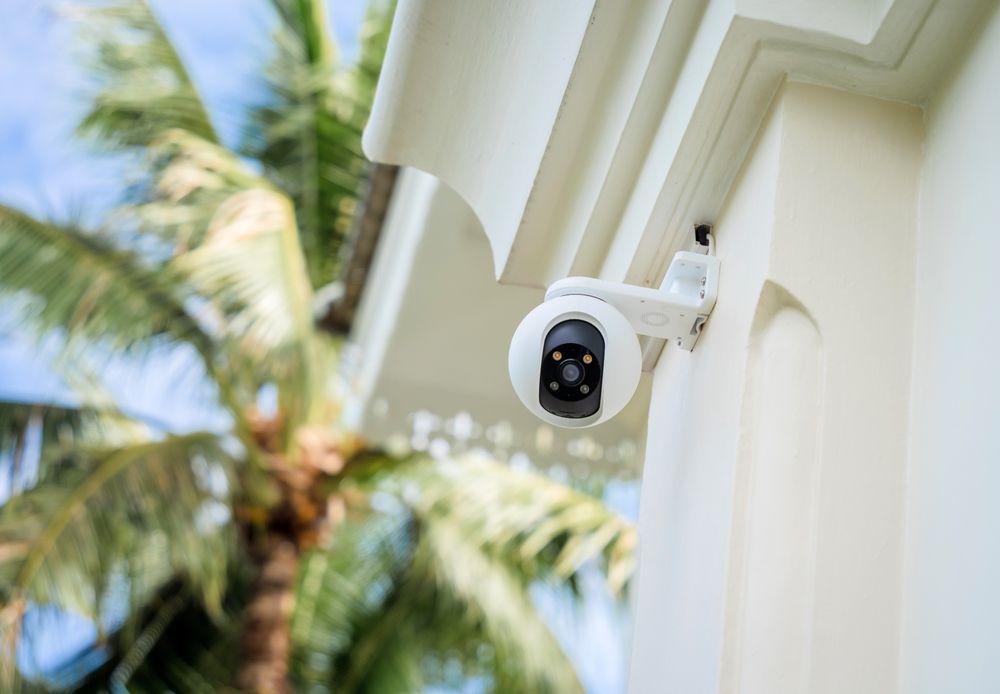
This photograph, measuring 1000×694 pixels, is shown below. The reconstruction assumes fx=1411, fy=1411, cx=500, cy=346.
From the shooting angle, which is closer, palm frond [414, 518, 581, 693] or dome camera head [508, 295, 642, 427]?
dome camera head [508, 295, 642, 427]

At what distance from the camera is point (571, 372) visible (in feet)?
7.22

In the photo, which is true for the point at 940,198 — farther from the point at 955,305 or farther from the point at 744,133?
the point at 744,133

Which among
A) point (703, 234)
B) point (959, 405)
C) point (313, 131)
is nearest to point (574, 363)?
point (703, 234)

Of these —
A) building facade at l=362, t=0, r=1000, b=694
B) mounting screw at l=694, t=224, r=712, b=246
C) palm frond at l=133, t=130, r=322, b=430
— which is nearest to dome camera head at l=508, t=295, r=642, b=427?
building facade at l=362, t=0, r=1000, b=694

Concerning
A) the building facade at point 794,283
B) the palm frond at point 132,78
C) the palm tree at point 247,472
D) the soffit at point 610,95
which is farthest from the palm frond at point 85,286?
the building facade at point 794,283

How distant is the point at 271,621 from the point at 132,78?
4.07m

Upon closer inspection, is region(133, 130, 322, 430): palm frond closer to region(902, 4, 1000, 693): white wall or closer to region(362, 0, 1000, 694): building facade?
region(362, 0, 1000, 694): building facade

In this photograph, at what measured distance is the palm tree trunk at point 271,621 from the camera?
29.8ft

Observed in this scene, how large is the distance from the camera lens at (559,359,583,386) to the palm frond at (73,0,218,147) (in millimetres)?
8506

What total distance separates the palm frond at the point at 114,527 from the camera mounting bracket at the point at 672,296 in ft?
17.8

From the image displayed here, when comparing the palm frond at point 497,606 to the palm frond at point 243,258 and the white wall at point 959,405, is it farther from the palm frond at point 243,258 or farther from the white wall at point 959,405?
the white wall at point 959,405

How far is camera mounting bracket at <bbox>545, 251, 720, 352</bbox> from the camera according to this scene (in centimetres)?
234

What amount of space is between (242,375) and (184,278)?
1.08 metres

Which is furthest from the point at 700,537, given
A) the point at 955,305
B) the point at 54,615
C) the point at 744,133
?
the point at 54,615
